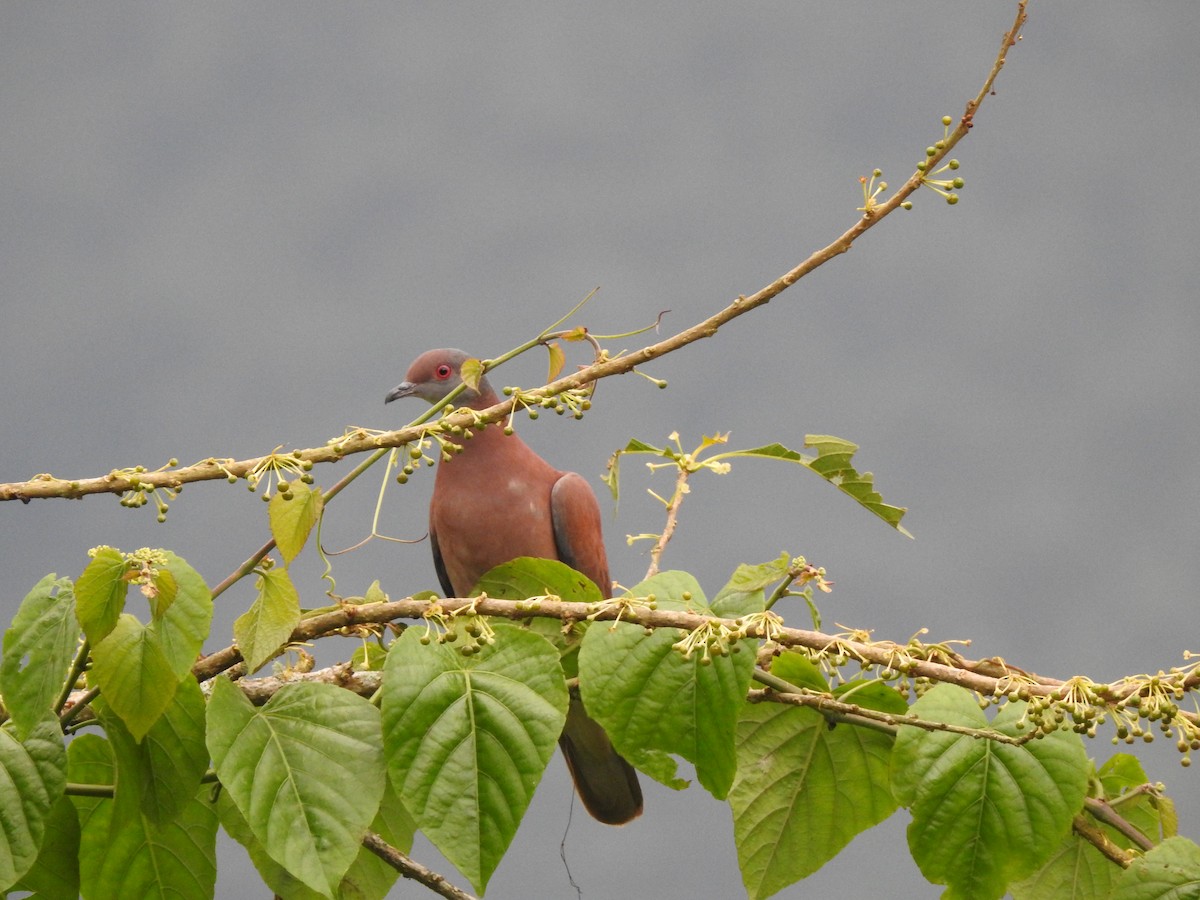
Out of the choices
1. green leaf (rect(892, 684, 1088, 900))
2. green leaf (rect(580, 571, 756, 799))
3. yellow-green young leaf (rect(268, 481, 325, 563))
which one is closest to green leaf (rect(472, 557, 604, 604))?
green leaf (rect(580, 571, 756, 799))

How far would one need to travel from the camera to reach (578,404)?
50.6 inches

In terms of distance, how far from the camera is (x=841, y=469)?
160 centimetres

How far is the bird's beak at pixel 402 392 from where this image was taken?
260 cm

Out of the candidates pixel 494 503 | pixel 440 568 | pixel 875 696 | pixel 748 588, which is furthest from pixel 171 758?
pixel 440 568

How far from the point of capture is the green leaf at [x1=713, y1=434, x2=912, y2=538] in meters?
1.57

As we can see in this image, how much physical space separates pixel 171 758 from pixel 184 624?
0.58ft

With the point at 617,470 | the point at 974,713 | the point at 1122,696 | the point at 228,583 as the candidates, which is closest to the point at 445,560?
the point at 617,470

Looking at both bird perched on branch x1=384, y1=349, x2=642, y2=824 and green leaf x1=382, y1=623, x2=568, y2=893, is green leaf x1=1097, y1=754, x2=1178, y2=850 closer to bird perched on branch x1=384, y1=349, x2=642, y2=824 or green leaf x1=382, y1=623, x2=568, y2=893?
green leaf x1=382, y1=623, x2=568, y2=893

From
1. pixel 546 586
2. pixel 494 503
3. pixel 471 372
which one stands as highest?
pixel 494 503

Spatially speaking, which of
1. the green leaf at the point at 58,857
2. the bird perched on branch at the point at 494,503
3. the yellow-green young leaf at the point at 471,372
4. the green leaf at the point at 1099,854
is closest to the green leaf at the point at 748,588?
the yellow-green young leaf at the point at 471,372

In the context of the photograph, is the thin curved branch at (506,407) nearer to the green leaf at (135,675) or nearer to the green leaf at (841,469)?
the green leaf at (135,675)

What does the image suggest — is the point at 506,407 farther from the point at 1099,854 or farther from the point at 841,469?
the point at 1099,854

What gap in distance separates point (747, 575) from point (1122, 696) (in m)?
0.39

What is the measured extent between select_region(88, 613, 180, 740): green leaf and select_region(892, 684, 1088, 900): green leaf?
0.71m
